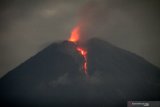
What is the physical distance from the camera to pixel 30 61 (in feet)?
14.9

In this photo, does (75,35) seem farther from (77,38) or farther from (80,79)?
(80,79)

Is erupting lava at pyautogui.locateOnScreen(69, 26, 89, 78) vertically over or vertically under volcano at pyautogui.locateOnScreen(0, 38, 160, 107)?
over

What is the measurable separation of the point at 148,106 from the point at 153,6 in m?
1.43

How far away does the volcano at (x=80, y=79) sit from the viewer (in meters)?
4.50

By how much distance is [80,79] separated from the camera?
458 cm

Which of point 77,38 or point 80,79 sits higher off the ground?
point 77,38

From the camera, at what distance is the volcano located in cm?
450

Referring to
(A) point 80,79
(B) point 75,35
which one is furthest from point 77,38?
(A) point 80,79

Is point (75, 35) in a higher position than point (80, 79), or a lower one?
higher

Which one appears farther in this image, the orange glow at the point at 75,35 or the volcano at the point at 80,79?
the orange glow at the point at 75,35

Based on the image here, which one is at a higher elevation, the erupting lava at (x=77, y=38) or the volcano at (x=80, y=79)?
the erupting lava at (x=77, y=38)

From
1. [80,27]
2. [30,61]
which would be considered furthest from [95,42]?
[30,61]

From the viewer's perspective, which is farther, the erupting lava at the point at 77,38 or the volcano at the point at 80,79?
the erupting lava at the point at 77,38

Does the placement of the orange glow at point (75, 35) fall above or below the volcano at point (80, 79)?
above
